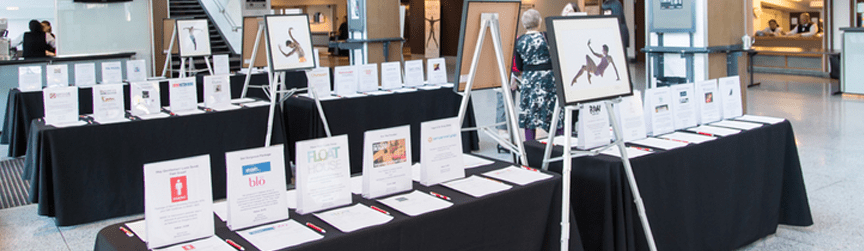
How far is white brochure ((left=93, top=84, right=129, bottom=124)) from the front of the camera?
14.8 feet

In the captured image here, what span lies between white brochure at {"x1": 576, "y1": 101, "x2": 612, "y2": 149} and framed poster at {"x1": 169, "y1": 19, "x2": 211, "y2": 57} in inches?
223

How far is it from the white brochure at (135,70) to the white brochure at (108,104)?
9.22 feet

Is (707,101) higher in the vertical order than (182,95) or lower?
lower

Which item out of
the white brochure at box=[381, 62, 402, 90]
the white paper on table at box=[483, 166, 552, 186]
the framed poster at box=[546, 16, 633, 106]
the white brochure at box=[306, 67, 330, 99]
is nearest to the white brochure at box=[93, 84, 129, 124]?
the white brochure at box=[306, 67, 330, 99]

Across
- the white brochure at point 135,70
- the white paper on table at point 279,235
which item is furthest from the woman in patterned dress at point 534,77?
the white brochure at point 135,70

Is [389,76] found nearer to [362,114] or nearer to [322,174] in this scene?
[362,114]

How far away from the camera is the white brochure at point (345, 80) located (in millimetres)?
5677

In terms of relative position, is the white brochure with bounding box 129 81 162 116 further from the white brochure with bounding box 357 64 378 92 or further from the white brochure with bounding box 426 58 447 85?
the white brochure with bounding box 426 58 447 85

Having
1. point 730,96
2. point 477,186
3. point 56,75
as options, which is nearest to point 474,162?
point 477,186

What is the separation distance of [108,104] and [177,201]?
116 inches

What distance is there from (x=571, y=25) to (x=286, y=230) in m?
1.38

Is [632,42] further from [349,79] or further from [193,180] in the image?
[193,180]

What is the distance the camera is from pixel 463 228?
7.75 ft

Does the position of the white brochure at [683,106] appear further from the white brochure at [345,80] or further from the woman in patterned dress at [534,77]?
the white brochure at [345,80]
